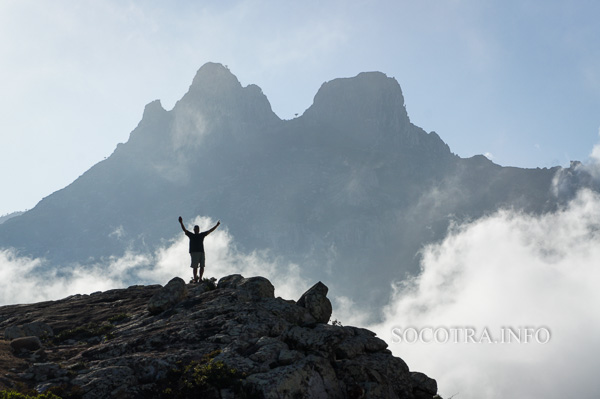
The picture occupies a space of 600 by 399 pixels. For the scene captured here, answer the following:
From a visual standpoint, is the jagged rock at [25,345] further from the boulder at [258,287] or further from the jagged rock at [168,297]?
the boulder at [258,287]

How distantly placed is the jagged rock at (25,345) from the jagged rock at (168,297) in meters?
5.30

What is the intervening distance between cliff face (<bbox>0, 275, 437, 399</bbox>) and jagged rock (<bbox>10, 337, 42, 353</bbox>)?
0.04 metres

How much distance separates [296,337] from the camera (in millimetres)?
17594

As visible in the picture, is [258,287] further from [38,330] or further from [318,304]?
[38,330]

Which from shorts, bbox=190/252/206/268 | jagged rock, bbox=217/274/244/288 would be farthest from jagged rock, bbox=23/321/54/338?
jagged rock, bbox=217/274/244/288

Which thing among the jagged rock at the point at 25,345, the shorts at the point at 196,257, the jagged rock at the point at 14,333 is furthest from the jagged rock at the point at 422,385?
the jagged rock at the point at 14,333

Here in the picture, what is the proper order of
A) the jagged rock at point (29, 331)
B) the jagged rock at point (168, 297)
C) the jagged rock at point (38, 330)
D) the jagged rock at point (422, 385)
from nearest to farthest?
1. the jagged rock at point (422, 385)
2. the jagged rock at point (29, 331)
3. the jagged rock at point (38, 330)
4. the jagged rock at point (168, 297)

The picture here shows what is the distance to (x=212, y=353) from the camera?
→ 54.4 ft

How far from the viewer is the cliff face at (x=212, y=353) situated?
48.3ft

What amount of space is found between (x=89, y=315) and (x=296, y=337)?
14640 millimetres

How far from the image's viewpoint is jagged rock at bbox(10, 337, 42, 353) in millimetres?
18406

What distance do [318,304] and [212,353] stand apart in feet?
22.5

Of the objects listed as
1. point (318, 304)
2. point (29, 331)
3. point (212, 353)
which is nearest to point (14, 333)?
point (29, 331)

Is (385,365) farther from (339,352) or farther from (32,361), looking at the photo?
(32,361)
